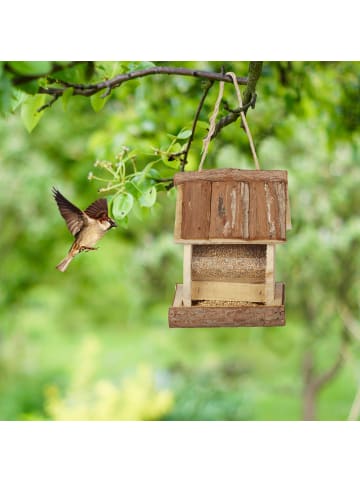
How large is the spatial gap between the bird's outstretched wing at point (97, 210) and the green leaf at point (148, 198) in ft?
0.23

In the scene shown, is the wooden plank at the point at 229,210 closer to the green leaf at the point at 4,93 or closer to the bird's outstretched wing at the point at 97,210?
the bird's outstretched wing at the point at 97,210

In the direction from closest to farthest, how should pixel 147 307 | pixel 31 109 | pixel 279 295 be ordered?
pixel 279 295, pixel 31 109, pixel 147 307

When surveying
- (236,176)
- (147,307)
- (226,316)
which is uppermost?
(236,176)

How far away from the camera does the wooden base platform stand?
983 millimetres

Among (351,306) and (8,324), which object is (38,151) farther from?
(351,306)

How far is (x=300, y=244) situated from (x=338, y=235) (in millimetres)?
212

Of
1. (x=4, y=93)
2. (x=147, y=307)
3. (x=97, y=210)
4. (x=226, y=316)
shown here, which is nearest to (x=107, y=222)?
(x=97, y=210)

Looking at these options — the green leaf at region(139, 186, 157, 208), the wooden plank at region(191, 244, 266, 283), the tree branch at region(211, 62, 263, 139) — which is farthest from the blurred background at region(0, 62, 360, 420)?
the wooden plank at region(191, 244, 266, 283)

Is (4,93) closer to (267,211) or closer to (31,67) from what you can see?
(31,67)

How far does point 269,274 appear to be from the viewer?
1007 mm

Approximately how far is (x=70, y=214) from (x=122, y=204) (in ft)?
0.31

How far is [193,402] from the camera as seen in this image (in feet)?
11.3

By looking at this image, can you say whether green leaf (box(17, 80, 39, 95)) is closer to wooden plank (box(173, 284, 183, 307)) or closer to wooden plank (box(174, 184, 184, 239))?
wooden plank (box(174, 184, 184, 239))

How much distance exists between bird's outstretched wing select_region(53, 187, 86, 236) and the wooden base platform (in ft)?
0.77
